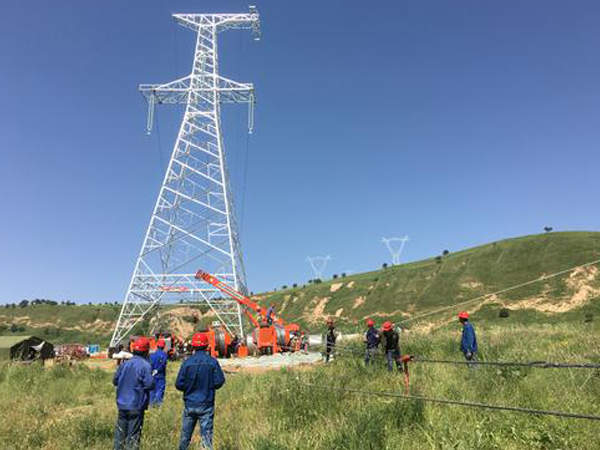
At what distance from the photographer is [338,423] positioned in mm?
5949

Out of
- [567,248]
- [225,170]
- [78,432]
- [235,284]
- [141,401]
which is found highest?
[225,170]

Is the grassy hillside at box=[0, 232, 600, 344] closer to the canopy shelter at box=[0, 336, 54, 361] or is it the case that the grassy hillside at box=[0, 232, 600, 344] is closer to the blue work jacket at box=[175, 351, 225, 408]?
the canopy shelter at box=[0, 336, 54, 361]

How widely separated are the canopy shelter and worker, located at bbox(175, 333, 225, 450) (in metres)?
22.8

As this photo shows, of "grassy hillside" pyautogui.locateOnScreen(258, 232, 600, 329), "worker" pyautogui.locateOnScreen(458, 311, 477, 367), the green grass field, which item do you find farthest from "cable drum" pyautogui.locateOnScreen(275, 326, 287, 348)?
"grassy hillside" pyautogui.locateOnScreen(258, 232, 600, 329)

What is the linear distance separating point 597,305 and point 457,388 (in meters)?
45.5

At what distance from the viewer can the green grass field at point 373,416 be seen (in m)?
5.26

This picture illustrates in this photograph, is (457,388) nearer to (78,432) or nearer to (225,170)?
(78,432)

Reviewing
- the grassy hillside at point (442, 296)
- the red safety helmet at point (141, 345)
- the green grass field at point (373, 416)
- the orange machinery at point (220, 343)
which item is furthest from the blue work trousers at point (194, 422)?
the grassy hillside at point (442, 296)

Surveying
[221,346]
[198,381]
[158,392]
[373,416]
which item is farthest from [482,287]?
[198,381]

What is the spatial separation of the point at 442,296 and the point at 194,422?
196 feet

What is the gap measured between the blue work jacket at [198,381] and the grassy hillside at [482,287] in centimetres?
4469

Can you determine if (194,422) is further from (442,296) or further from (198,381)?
(442,296)

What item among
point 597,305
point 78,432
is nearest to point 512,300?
point 597,305

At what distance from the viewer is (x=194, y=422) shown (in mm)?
6082
